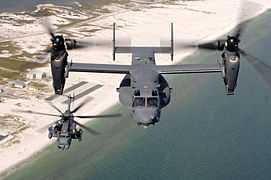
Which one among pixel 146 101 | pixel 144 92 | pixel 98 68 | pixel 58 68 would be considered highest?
pixel 58 68

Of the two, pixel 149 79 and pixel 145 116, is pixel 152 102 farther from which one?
pixel 149 79

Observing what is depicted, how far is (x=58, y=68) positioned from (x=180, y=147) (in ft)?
86.4

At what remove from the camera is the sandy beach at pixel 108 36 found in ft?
168

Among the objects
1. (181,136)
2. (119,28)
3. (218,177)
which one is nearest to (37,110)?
(181,136)

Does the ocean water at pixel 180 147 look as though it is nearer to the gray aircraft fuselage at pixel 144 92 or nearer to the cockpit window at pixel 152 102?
the gray aircraft fuselage at pixel 144 92

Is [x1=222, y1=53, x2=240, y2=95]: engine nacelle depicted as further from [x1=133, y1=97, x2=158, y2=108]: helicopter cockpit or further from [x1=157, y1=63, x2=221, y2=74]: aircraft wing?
[x1=133, y1=97, x2=158, y2=108]: helicopter cockpit

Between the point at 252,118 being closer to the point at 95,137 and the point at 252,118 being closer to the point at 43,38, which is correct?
the point at 95,137

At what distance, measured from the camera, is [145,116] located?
31.9 metres

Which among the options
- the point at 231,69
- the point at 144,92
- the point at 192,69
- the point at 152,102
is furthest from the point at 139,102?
the point at 231,69

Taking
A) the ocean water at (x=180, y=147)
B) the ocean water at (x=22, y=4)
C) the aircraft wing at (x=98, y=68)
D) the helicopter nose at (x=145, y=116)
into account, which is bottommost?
the ocean water at (x=180, y=147)

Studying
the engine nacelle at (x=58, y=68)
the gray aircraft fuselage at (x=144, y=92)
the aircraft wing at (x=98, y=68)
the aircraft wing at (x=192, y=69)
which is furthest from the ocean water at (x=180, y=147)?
the aircraft wing at (x=192, y=69)

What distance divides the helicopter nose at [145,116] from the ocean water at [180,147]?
59.2 ft

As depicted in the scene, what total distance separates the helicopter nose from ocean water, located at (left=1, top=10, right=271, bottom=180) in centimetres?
1804

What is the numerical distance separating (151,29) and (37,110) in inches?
2574
